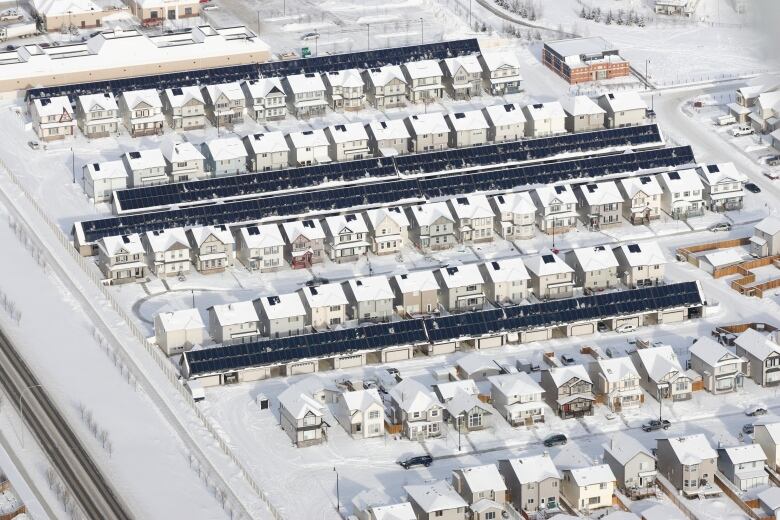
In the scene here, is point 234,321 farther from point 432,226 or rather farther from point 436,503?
point 436,503

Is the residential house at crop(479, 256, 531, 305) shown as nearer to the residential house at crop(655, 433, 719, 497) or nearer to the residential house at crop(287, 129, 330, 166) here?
the residential house at crop(655, 433, 719, 497)

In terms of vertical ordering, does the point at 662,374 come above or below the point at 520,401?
above

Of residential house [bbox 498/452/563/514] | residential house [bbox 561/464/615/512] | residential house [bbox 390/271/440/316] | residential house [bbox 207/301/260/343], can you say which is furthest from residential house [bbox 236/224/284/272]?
residential house [bbox 561/464/615/512]

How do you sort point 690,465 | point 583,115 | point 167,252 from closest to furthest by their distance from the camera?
point 690,465, point 167,252, point 583,115

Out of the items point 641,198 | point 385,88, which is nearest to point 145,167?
point 385,88

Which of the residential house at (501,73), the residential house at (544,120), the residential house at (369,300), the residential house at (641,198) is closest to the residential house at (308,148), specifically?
the residential house at (544,120)

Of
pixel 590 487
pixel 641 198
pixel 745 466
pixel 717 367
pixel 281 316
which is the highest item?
pixel 281 316

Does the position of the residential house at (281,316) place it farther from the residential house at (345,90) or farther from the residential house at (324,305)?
the residential house at (345,90)
